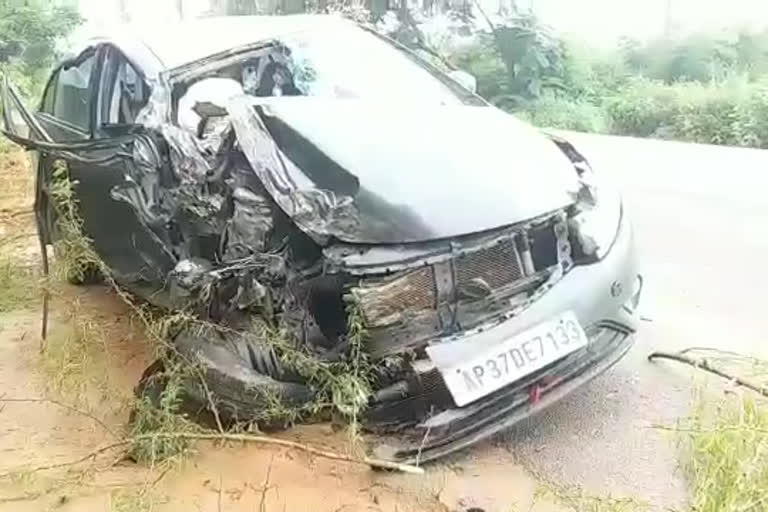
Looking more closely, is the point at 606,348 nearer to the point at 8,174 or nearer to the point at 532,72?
the point at 8,174

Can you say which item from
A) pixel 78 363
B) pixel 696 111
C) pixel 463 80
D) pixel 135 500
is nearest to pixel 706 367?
pixel 463 80

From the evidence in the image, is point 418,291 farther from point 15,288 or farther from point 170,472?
point 15,288

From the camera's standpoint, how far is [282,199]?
3.31 m

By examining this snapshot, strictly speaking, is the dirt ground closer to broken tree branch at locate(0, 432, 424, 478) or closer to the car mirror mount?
broken tree branch at locate(0, 432, 424, 478)

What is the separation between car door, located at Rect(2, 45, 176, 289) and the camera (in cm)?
402

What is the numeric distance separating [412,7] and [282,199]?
26.4 feet

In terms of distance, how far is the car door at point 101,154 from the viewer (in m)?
4.02

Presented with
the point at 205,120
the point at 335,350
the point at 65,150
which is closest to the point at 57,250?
the point at 65,150

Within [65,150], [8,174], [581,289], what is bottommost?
[8,174]

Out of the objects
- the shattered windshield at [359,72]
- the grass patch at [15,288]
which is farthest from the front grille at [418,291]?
the grass patch at [15,288]

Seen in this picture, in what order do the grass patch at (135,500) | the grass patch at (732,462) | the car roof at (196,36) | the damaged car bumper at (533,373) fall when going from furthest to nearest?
1. the car roof at (196,36)
2. the damaged car bumper at (533,373)
3. the grass patch at (135,500)
4. the grass patch at (732,462)

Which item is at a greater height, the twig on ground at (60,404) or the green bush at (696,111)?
the green bush at (696,111)

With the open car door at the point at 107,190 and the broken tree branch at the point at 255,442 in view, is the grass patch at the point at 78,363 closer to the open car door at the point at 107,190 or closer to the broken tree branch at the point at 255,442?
the open car door at the point at 107,190

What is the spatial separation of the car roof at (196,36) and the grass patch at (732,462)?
2.81 m
